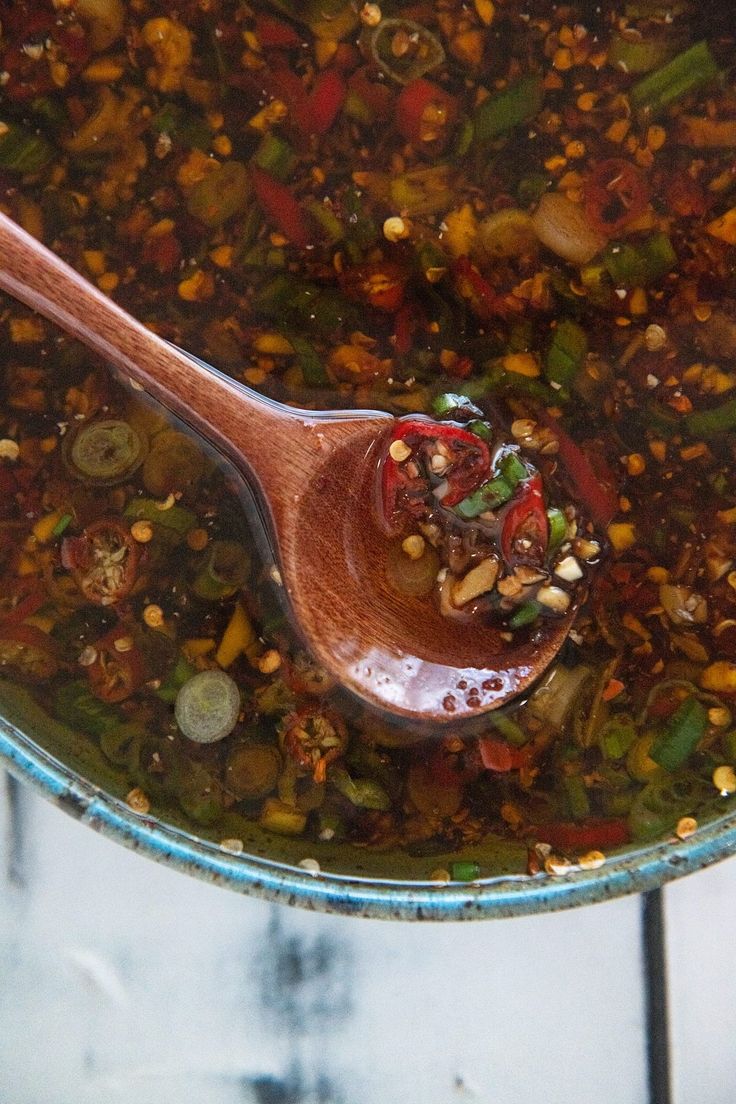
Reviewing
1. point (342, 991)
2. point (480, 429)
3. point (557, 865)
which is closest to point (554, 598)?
point (480, 429)

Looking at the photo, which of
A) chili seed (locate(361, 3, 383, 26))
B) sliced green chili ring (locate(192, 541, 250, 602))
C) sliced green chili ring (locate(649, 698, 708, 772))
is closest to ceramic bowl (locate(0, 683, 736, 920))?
sliced green chili ring (locate(649, 698, 708, 772))

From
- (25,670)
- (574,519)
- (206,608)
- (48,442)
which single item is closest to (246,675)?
(206,608)

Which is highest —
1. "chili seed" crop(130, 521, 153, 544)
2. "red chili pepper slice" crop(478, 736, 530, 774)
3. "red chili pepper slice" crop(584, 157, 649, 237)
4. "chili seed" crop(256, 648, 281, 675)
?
"red chili pepper slice" crop(584, 157, 649, 237)

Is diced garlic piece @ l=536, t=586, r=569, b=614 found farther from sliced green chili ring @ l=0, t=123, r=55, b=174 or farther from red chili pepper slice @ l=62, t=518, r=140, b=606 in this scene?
sliced green chili ring @ l=0, t=123, r=55, b=174

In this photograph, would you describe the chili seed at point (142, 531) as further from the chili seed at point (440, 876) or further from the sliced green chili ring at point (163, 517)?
the chili seed at point (440, 876)

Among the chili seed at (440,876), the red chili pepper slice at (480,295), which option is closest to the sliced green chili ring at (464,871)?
the chili seed at (440,876)

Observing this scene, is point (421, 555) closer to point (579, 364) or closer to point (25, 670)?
point (579, 364)
